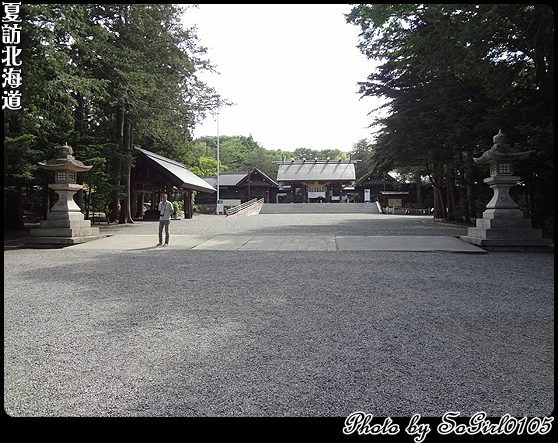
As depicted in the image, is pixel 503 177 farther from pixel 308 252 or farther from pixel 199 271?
pixel 199 271

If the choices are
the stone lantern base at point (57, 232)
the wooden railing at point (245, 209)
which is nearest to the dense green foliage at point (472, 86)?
the stone lantern base at point (57, 232)

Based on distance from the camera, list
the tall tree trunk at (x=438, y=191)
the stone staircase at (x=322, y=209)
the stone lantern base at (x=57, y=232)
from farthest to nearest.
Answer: the stone staircase at (x=322, y=209)
the tall tree trunk at (x=438, y=191)
the stone lantern base at (x=57, y=232)

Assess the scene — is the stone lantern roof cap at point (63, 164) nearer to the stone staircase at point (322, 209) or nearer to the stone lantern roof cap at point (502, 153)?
the stone lantern roof cap at point (502, 153)

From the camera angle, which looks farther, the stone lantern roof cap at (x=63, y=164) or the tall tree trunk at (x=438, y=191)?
the tall tree trunk at (x=438, y=191)

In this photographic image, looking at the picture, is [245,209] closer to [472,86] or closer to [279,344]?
[472,86]

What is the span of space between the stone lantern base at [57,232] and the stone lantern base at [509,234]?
10375 mm

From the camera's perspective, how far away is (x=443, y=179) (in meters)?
20.1

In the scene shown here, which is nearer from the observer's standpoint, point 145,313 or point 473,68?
point 145,313

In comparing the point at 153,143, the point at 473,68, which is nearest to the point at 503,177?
the point at 473,68

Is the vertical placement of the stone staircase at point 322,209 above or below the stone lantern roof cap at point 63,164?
below

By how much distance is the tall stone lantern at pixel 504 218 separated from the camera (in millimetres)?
8969

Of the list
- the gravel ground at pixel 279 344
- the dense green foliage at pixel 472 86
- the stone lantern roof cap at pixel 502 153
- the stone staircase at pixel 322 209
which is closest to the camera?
the gravel ground at pixel 279 344

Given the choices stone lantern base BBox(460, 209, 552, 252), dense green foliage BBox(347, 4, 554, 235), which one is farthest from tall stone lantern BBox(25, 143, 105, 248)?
stone lantern base BBox(460, 209, 552, 252)

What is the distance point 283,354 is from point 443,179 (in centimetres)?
1937
